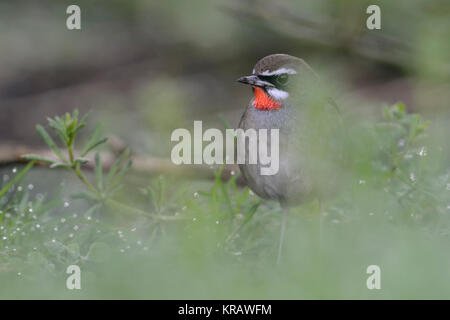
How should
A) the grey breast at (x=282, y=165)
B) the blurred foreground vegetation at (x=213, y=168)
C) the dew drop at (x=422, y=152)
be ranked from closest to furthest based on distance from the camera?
the blurred foreground vegetation at (x=213, y=168) → the grey breast at (x=282, y=165) → the dew drop at (x=422, y=152)

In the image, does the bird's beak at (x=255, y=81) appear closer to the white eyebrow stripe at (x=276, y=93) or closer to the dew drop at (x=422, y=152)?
the white eyebrow stripe at (x=276, y=93)

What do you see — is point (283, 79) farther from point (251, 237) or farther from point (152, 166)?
point (152, 166)

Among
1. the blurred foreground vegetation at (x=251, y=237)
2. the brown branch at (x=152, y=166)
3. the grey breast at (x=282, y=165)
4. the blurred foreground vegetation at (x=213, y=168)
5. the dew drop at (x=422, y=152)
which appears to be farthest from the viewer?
the brown branch at (x=152, y=166)

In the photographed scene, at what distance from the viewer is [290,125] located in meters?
5.00

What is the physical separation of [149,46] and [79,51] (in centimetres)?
89

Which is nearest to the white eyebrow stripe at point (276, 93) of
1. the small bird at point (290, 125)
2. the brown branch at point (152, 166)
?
the small bird at point (290, 125)

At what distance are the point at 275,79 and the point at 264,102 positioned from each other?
15cm

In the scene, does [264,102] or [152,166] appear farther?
[152,166]

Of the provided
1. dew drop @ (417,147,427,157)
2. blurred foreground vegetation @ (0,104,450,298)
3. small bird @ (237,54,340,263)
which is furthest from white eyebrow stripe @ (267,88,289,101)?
dew drop @ (417,147,427,157)

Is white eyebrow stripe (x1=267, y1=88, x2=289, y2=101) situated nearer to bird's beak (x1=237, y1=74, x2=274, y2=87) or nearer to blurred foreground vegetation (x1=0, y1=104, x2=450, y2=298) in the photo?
bird's beak (x1=237, y1=74, x2=274, y2=87)

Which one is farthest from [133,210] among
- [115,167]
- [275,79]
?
[275,79]

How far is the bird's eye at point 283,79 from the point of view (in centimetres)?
505

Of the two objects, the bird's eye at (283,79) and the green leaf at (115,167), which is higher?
the bird's eye at (283,79)
